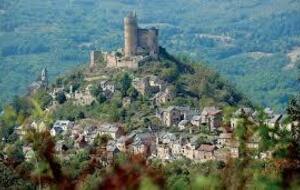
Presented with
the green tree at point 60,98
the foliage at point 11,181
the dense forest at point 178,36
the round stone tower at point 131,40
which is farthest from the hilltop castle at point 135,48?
the dense forest at point 178,36

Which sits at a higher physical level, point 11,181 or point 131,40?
point 131,40

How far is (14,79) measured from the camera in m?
91.6

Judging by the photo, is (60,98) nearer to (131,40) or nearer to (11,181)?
(131,40)

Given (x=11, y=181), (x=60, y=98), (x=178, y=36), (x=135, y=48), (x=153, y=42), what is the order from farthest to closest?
1. (x=178, y=36)
2. (x=153, y=42)
3. (x=135, y=48)
4. (x=60, y=98)
5. (x=11, y=181)

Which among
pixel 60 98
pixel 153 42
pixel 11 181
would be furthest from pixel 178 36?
pixel 11 181

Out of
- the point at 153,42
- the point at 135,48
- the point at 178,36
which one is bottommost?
the point at 178,36

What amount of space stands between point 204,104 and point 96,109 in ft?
16.6

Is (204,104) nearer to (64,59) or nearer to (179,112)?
(179,112)

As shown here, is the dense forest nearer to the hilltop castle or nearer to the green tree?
the hilltop castle

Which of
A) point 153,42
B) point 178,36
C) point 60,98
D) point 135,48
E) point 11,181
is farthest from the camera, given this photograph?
point 178,36

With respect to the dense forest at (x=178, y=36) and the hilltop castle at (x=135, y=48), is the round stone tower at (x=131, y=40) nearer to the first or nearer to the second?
the hilltop castle at (x=135, y=48)

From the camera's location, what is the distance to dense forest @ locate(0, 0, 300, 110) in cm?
9400

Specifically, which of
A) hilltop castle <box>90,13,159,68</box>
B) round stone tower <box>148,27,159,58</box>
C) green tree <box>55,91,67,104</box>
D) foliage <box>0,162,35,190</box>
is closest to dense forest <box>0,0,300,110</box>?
round stone tower <box>148,27,159,58</box>

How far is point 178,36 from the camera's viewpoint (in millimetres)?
Result: 133750
